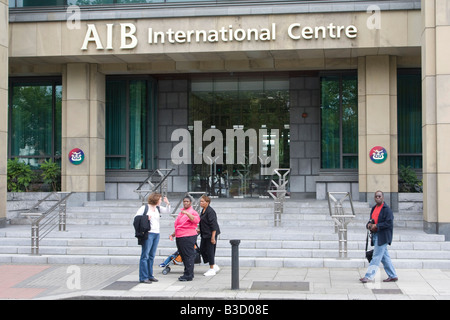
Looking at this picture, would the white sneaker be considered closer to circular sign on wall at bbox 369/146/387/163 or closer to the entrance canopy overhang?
the entrance canopy overhang

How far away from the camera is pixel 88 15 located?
18594 mm

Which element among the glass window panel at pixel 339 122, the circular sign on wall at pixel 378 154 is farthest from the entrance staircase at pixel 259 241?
the glass window panel at pixel 339 122

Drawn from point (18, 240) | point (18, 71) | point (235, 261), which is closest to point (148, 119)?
point (18, 71)

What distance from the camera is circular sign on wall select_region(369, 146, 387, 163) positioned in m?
18.7

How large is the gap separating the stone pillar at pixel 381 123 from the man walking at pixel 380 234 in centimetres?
749

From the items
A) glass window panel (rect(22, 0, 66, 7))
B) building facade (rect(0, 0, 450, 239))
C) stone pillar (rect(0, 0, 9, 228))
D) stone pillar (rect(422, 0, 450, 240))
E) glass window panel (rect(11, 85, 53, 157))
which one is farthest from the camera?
glass window panel (rect(11, 85, 53, 157))

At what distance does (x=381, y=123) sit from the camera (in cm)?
1872

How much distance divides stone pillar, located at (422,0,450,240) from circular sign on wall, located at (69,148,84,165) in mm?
10900

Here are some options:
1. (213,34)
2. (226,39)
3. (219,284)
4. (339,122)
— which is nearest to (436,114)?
(339,122)

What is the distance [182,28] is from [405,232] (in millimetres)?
8799

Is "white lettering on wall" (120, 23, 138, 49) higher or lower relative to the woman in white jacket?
higher

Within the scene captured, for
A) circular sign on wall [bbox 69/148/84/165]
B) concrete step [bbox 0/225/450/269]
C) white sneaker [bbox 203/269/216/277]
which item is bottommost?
white sneaker [bbox 203/269/216/277]

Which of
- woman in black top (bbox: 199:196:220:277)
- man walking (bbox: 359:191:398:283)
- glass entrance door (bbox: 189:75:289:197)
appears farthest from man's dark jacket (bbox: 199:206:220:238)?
glass entrance door (bbox: 189:75:289:197)

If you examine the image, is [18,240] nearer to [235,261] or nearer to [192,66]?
[235,261]
